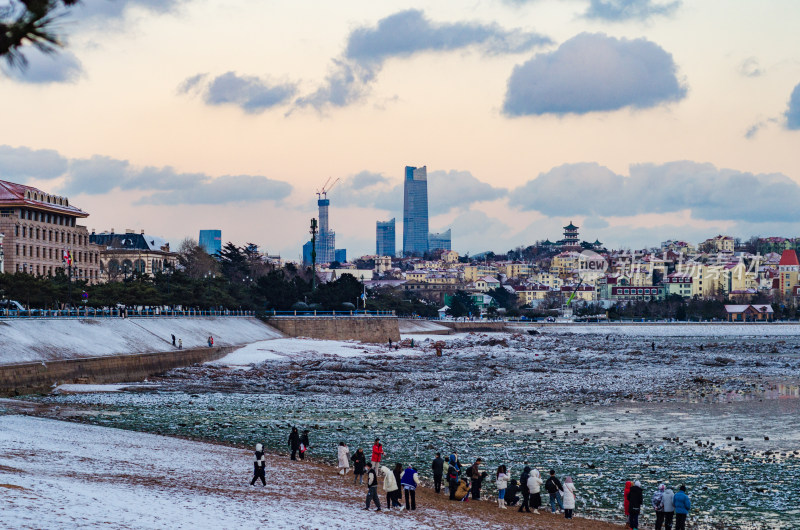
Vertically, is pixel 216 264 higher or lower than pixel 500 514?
higher

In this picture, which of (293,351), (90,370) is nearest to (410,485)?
(90,370)

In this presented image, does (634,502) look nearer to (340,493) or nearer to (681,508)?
(681,508)

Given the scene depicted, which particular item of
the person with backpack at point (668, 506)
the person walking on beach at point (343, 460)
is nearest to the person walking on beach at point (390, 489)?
the person walking on beach at point (343, 460)

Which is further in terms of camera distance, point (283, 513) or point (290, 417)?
point (290, 417)

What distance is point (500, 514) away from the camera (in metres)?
22.6

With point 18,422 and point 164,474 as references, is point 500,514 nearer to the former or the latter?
point 164,474

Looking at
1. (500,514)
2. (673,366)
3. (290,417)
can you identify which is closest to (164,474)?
(500,514)

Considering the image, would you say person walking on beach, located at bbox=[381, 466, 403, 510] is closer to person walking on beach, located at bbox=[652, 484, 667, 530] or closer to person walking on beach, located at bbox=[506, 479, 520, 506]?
person walking on beach, located at bbox=[506, 479, 520, 506]

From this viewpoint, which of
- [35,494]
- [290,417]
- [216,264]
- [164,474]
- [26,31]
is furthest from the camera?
[216,264]

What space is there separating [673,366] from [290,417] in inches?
1767

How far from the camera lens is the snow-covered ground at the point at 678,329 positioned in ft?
537

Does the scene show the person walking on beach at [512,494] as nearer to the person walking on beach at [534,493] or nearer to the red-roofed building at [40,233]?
the person walking on beach at [534,493]

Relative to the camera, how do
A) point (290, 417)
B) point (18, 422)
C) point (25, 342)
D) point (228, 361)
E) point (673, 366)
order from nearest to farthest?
point (18, 422) → point (290, 417) → point (25, 342) → point (228, 361) → point (673, 366)

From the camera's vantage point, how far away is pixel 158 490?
21.8 metres
